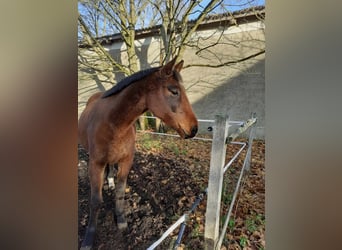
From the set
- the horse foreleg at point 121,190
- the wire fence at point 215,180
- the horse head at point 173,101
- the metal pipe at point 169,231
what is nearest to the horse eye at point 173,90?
the horse head at point 173,101

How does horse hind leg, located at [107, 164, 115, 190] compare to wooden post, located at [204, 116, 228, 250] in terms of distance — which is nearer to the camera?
wooden post, located at [204, 116, 228, 250]

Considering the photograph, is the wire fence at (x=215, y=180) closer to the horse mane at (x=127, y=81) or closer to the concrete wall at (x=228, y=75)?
the concrete wall at (x=228, y=75)

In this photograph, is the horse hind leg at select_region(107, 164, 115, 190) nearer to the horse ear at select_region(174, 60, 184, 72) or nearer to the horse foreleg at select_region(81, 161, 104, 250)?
the horse foreleg at select_region(81, 161, 104, 250)

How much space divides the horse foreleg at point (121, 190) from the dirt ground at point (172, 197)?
17 millimetres

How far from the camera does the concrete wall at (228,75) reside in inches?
34.2

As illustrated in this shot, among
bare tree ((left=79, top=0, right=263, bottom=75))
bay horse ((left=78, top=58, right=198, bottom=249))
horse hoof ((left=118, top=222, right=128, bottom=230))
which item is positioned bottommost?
horse hoof ((left=118, top=222, right=128, bottom=230))

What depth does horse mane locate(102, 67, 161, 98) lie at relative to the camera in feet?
3.23

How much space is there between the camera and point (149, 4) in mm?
1000

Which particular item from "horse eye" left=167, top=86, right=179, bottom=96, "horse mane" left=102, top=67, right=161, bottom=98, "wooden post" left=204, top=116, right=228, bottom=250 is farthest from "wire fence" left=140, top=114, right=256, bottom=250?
"horse mane" left=102, top=67, right=161, bottom=98

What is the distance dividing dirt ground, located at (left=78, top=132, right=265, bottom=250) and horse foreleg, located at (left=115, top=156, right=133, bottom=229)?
17mm

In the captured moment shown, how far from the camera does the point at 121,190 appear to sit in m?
1.02
